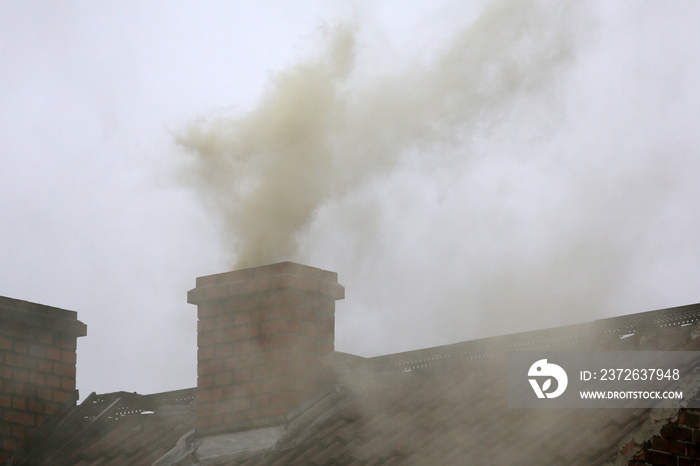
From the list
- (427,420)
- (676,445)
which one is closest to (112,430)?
(427,420)

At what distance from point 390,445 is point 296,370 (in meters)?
1.27

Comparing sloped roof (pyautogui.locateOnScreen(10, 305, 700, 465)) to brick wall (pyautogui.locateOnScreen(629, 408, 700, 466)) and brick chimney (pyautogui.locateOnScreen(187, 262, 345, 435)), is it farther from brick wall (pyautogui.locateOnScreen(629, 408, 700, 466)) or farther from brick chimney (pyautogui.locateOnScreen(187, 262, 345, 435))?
brick chimney (pyautogui.locateOnScreen(187, 262, 345, 435))

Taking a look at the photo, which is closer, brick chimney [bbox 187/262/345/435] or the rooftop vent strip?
the rooftop vent strip

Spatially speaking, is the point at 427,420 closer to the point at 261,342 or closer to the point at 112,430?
the point at 261,342

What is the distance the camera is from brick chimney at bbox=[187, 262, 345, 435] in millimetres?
9406

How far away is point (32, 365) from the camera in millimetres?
11203

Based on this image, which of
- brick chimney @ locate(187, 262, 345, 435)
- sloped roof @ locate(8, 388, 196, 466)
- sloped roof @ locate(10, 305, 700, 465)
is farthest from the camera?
sloped roof @ locate(8, 388, 196, 466)

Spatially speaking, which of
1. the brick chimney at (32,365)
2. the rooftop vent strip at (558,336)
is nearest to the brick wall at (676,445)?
the rooftop vent strip at (558,336)

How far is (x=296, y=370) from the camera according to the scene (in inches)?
371

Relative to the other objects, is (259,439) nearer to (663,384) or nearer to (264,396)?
(264,396)

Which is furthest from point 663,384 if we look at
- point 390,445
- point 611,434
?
point 390,445

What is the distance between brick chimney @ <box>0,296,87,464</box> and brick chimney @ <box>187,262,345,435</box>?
2.16 m

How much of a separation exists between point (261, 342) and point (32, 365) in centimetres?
288

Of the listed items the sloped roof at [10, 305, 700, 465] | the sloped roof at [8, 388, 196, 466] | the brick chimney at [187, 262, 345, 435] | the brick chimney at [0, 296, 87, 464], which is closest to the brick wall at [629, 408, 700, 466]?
the sloped roof at [10, 305, 700, 465]
